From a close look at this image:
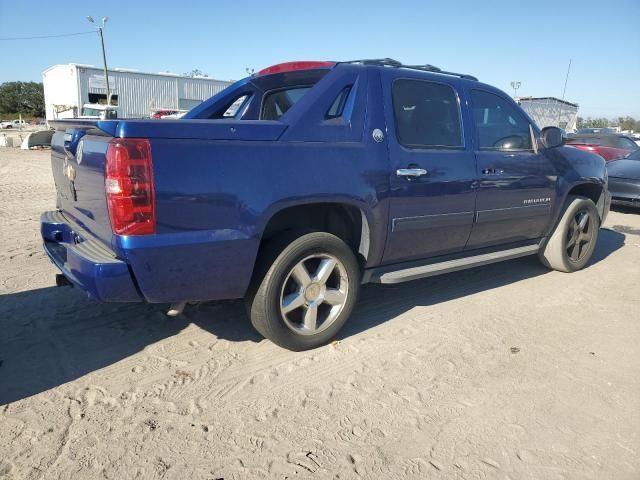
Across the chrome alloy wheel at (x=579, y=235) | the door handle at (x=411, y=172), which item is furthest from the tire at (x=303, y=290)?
the chrome alloy wheel at (x=579, y=235)

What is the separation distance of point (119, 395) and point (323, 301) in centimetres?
139

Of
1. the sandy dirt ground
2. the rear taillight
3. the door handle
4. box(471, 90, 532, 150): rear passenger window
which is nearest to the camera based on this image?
the sandy dirt ground

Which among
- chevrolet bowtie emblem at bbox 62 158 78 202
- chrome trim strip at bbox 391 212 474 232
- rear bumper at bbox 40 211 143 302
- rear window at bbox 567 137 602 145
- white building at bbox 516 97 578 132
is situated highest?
white building at bbox 516 97 578 132

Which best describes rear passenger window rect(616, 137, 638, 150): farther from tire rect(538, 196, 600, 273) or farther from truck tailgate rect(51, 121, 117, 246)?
truck tailgate rect(51, 121, 117, 246)

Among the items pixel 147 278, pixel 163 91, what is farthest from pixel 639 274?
pixel 163 91

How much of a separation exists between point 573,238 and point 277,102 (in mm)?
3533

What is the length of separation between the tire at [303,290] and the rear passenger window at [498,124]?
1.73m

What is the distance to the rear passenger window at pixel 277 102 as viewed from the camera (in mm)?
4137

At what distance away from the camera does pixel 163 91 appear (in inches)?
1743

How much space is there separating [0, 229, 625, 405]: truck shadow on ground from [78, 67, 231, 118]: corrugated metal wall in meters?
39.0

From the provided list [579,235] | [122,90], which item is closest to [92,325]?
[579,235]

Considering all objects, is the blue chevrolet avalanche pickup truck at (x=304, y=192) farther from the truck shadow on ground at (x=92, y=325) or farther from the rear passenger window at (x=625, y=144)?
the rear passenger window at (x=625, y=144)

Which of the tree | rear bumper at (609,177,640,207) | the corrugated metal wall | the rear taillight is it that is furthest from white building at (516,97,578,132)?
the tree

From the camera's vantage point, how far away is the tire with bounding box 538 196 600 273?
521 cm
